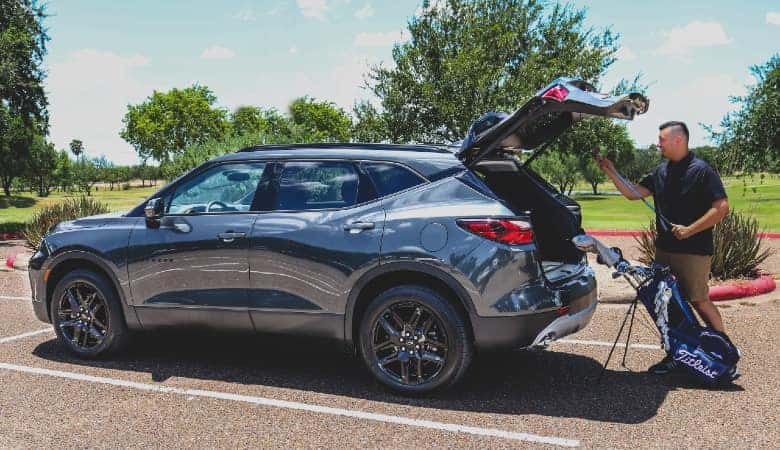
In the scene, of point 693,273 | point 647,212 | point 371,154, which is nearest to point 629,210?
point 647,212

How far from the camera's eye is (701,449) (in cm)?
406

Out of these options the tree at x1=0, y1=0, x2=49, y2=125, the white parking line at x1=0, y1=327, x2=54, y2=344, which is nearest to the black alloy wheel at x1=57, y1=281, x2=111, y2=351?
the white parking line at x1=0, y1=327, x2=54, y2=344

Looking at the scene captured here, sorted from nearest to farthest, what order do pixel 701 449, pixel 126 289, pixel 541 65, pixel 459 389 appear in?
1. pixel 701 449
2. pixel 459 389
3. pixel 126 289
4. pixel 541 65

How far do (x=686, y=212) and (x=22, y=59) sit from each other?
2105cm

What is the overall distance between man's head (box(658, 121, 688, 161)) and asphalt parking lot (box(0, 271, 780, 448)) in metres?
1.69

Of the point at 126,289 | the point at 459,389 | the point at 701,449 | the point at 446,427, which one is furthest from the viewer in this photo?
the point at 126,289

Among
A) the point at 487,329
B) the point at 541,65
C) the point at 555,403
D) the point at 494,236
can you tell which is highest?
the point at 541,65

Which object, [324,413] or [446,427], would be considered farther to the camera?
[324,413]

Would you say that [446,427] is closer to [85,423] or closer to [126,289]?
[85,423]

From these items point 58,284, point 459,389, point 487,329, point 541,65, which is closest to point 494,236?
point 487,329

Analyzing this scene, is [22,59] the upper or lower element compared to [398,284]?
upper

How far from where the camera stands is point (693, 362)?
17.2 ft

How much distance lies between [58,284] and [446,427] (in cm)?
367

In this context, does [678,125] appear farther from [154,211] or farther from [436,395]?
[154,211]
